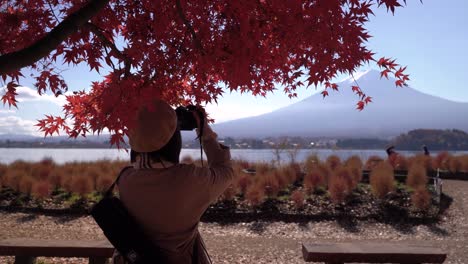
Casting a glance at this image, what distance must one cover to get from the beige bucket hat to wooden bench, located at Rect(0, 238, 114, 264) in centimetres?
244

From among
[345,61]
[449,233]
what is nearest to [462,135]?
[449,233]

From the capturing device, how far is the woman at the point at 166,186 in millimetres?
1930

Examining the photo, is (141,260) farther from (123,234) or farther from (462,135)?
(462,135)

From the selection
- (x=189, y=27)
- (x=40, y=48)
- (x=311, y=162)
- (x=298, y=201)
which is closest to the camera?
(x=40, y=48)

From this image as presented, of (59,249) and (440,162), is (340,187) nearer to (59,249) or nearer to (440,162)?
(59,249)

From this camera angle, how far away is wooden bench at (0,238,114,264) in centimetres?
409

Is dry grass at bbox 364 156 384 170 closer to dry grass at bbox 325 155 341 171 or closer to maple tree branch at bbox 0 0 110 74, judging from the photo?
dry grass at bbox 325 155 341 171

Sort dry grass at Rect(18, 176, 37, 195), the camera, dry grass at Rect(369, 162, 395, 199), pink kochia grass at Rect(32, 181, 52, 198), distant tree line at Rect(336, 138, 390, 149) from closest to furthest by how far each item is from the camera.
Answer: the camera, dry grass at Rect(369, 162, 395, 199), pink kochia grass at Rect(32, 181, 52, 198), dry grass at Rect(18, 176, 37, 195), distant tree line at Rect(336, 138, 390, 149)

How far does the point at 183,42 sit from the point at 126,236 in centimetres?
170

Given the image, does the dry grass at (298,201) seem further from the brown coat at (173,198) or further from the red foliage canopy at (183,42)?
the brown coat at (173,198)

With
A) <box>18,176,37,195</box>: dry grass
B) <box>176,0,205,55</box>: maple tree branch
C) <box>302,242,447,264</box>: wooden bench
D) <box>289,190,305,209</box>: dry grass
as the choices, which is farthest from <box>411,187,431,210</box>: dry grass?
<box>18,176,37,195</box>: dry grass

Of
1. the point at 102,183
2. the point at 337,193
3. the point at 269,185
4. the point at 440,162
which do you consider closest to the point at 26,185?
the point at 102,183

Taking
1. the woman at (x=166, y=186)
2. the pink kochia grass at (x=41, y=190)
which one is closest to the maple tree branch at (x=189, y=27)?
the woman at (x=166, y=186)

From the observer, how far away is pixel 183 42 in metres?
3.25
